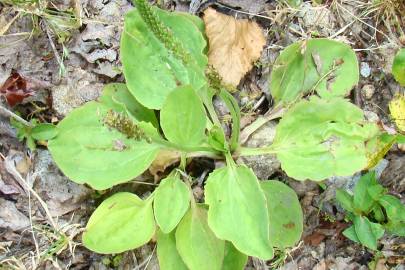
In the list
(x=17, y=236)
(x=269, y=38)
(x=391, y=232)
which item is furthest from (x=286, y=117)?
(x=17, y=236)

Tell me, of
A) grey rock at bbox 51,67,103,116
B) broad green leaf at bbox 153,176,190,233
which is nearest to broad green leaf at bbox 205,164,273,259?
broad green leaf at bbox 153,176,190,233

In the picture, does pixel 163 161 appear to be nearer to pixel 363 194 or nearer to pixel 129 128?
pixel 129 128

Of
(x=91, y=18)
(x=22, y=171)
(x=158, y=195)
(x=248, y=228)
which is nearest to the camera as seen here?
(x=248, y=228)

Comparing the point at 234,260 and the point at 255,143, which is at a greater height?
the point at 255,143

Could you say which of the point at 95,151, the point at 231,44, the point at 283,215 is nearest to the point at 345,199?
the point at 283,215

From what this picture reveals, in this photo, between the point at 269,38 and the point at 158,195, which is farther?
the point at 269,38

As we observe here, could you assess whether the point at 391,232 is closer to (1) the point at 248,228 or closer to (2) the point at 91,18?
(1) the point at 248,228
